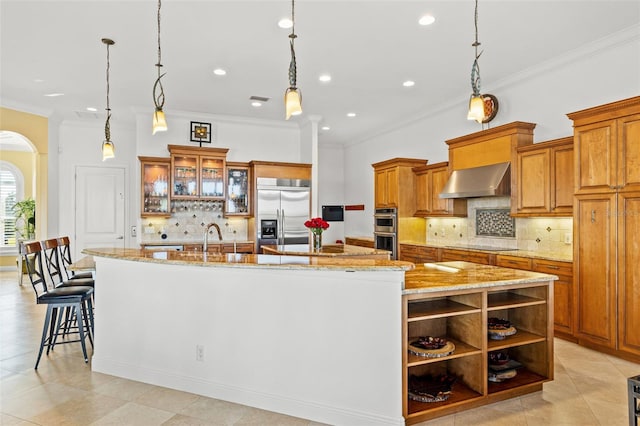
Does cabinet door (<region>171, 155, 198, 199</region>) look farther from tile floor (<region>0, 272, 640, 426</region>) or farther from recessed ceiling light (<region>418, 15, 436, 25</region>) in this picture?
recessed ceiling light (<region>418, 15, 436, 25</region>)

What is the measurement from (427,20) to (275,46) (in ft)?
5.31

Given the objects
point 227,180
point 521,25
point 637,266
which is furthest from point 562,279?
point 227,180

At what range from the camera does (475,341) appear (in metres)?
2.61

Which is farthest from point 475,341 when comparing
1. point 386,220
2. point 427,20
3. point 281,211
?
point 281,211

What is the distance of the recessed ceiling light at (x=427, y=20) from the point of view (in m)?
3.61

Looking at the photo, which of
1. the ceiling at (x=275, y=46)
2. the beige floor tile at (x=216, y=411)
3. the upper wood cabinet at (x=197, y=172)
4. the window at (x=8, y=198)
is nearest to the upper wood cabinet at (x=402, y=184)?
the ceiling at (x=275, y=46)

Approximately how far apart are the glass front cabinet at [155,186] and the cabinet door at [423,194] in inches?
168

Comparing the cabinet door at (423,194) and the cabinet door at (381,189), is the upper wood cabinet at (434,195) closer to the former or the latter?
the cabinet door at (423,194)

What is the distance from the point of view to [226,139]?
7.14 metres

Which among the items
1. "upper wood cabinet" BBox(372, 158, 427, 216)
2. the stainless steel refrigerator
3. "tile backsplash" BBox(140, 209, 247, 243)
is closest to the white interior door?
"tile backsplash" BBox(140, 209, 247, 243)

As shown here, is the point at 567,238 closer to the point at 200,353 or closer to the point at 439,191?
the point at 439,191

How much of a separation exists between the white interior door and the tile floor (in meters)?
4.13

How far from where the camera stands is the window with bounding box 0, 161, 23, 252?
29.7 ft

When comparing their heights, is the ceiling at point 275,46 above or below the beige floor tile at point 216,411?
above
